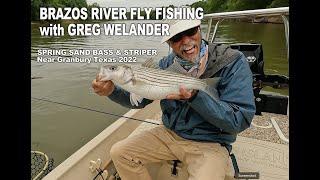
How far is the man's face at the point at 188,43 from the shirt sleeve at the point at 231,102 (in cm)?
18

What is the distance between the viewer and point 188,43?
1830 mm

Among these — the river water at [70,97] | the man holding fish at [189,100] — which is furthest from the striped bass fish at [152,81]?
the river water at [70,97]

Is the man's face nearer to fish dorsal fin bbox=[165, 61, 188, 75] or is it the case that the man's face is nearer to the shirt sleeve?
fish dorsal fin bbox=[165, 61, 188, 75]

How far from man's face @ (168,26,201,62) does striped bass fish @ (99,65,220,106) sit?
0.64 feet

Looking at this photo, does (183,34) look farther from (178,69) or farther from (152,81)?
(152,81)

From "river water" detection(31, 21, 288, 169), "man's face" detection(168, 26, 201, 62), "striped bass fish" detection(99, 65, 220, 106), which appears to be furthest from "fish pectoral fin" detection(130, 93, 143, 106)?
"river water" detection(31, 21, 288, 169)

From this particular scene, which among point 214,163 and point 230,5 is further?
point 230,5

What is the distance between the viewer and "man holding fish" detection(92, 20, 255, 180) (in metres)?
1.70

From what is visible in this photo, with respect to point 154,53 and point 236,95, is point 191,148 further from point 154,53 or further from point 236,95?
point 154,53

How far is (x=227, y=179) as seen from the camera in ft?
6.57

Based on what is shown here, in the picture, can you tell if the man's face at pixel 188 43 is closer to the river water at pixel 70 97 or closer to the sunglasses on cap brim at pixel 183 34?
the sunglasses on cap brim at pixel 183 34

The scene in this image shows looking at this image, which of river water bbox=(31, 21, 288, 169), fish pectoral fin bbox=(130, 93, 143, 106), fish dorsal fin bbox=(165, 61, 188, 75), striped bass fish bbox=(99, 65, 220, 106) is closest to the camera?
striped bass fish bbox=(99, 65, 220, 106)
